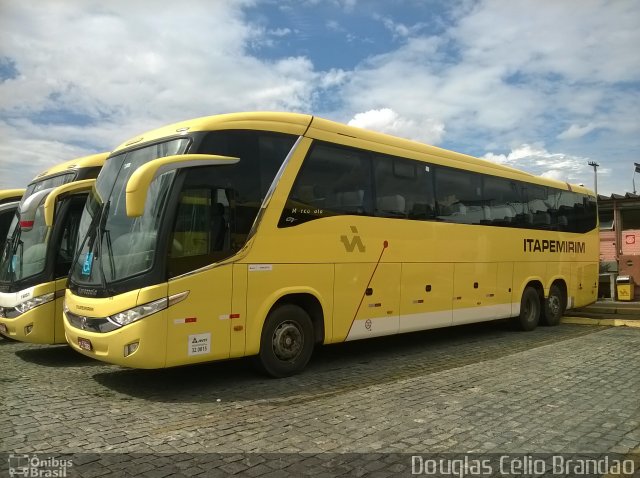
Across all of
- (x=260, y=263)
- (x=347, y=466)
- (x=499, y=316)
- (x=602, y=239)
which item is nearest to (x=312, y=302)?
(x=260, y=263)

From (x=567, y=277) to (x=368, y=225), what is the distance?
793cm

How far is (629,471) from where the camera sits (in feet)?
13.7

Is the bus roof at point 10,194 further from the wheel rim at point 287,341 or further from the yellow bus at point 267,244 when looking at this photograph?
the wheel rim at point 287,341

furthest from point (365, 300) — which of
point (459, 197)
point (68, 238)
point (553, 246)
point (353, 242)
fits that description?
point (553, 246)

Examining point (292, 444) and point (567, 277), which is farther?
point (567, 277)

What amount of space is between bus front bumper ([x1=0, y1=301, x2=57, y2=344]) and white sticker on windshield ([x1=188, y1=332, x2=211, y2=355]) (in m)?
3.04

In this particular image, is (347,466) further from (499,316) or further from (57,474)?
(499,316)

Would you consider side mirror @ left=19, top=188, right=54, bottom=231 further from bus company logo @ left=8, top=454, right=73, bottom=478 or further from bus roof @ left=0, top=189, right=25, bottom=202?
bus roof @ left=0, top=189, right=25, bottom=202

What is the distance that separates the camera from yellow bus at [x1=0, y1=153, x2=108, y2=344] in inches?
312

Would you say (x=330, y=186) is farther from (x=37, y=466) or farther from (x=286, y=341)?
(x=37, y=466)

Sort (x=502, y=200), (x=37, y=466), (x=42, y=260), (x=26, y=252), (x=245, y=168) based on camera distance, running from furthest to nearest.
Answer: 1. (x=502, y=200)
2. (x=26, y=252)
3. (x=42, y=260)
4. (x=245, y=168)
5. (x=37, y=466)

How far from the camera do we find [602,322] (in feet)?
43.7

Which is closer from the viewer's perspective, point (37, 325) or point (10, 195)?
point (37, 325)

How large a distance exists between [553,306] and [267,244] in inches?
364
